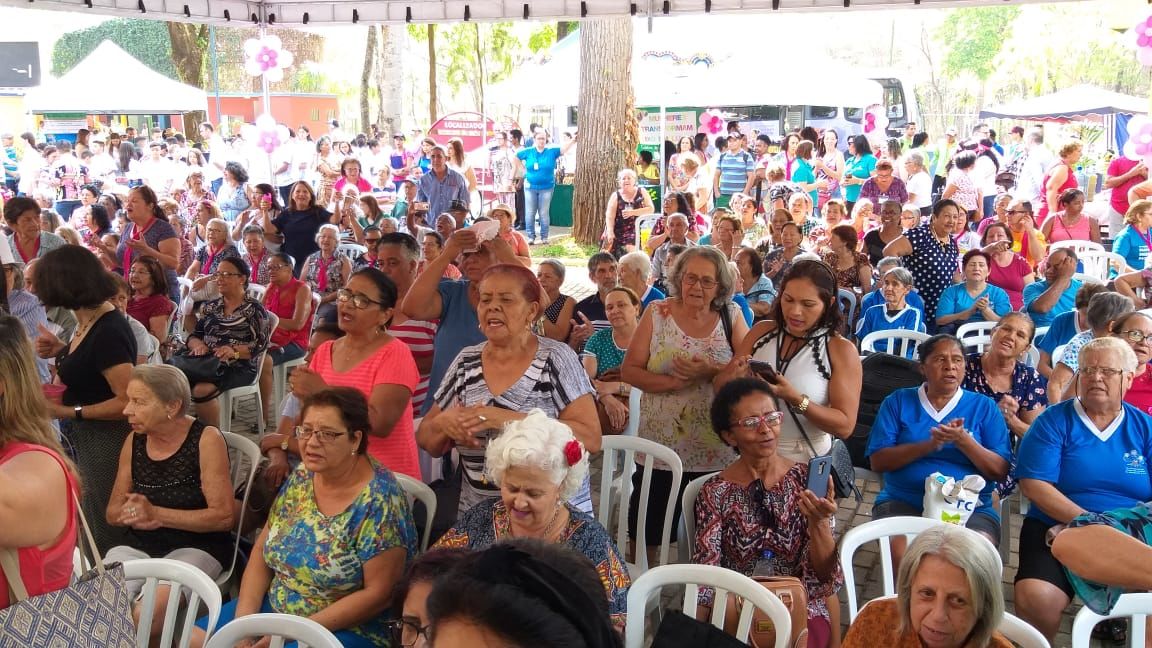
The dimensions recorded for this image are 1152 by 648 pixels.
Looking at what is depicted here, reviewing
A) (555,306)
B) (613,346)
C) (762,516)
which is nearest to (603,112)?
(555,306)

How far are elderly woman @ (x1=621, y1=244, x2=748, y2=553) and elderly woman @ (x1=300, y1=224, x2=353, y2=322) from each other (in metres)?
3.41

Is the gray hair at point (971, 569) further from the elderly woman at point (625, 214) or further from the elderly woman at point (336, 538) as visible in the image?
the elderly woman at point (625, 214)

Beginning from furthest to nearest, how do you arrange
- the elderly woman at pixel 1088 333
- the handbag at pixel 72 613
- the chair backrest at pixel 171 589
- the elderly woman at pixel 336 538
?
the elderly woman at pixel 1088 333 → the elderly woman at pixel 336 538 → the chair backrest at pixel 171 589 → the handbag at pixel 72 613

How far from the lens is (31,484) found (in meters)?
1.80

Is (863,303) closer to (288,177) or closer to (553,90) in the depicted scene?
(553,90)

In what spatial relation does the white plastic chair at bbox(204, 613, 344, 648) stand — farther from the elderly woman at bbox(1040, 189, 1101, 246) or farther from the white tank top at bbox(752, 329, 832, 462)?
the elderly woman at bbox(1040, 189, 1101, 246)

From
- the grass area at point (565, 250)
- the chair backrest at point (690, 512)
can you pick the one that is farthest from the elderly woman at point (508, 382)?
the grass area at point (565, 250)

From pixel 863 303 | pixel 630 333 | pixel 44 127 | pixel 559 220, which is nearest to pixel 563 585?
pixel 630 333

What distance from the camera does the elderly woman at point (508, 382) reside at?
2.71 metres

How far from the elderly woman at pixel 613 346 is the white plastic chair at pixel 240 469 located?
1518mm

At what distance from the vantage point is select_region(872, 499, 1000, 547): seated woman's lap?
324 centimetres

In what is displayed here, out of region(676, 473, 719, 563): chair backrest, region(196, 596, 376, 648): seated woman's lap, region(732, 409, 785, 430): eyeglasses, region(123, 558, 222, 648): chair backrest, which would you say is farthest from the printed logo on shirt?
region(123, 558, 222, 648): chair backrest

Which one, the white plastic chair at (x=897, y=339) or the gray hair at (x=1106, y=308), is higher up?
the gray hair at (x=1106, y=308)

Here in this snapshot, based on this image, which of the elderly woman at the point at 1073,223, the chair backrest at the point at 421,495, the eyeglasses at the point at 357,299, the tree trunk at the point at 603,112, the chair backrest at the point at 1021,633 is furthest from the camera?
the tree trunk at the point at 603,112
